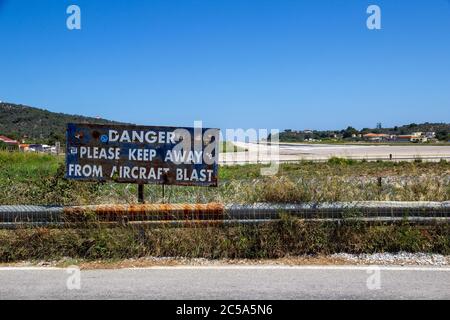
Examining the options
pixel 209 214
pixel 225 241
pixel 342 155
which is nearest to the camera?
pixel 225 241

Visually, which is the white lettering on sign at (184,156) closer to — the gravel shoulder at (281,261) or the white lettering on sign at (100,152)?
the white lettering on sign at (100,152)

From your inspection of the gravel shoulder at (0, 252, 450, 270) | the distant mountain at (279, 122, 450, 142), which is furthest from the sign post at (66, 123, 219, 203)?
the distant mountain at (279, 122, 450, 142)

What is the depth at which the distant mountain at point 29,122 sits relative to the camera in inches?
3066

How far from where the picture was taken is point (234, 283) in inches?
191

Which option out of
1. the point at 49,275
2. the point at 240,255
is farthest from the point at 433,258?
the point at 49,275

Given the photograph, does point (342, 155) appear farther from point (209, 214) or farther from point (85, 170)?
point (209, 214)

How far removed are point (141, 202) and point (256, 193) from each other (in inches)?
70.4

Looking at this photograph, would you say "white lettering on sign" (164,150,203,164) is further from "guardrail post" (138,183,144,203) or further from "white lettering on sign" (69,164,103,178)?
"white lettering on sign" (69,164,103,178)

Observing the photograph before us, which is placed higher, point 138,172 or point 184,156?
point 184,156

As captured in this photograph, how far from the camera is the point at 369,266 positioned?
5.45 metres

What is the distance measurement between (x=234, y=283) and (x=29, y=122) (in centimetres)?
9013

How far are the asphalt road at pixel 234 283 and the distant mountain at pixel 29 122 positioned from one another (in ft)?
243

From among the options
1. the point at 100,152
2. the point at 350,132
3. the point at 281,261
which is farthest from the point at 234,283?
the point at 350,132
